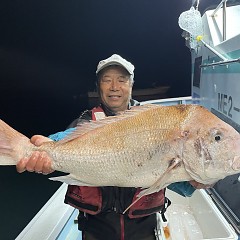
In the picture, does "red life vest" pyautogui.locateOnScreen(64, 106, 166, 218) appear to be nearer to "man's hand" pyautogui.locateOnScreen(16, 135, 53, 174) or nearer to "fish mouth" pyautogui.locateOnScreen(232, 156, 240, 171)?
"man's hand" pyautogui.locateOnScreen(16, 135, 53, 174)

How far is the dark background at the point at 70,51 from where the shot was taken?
22.4m

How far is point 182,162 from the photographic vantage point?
5.24 ft

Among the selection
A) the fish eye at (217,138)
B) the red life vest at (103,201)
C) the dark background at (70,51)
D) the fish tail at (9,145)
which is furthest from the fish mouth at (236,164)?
the dark background at (70,51)

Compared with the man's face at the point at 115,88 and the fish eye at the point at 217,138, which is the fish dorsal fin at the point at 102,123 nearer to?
the fish eye at the point at 217,138

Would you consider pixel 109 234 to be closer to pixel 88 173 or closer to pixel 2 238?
pixel 88 173

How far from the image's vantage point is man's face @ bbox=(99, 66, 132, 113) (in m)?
2.36

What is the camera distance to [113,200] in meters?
2.14

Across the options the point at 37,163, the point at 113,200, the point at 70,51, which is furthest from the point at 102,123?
the point at 70,51

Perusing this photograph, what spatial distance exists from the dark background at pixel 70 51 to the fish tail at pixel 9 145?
41.8ft

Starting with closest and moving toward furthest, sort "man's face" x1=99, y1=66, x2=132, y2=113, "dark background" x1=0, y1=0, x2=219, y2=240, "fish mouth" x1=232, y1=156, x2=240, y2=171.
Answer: "fish mouth" x1=232, y1=156, x2=240, y2=171 < "man's face" x1=99, y1=66, x2=132, y2=113 < "dark background" x1=0, y1=0, x2=219, y2=240

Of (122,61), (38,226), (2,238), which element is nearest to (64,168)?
(122,61)

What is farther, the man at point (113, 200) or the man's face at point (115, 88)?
the man's face at point (115, 88)

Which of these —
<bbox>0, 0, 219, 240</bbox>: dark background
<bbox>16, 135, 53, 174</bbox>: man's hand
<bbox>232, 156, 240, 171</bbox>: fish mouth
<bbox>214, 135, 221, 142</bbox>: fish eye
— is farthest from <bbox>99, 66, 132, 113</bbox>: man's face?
<bbox>0, 0, 219, 240</bbox>: dark background

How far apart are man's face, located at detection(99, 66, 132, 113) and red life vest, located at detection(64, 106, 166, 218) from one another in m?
0.61
